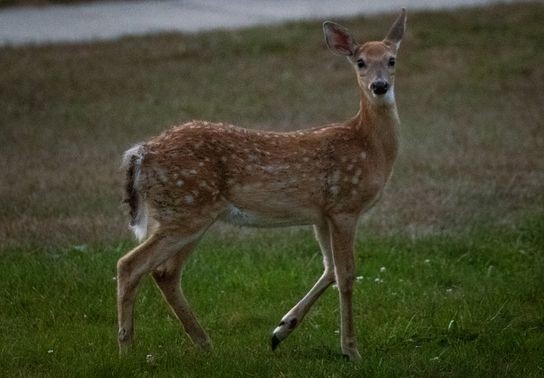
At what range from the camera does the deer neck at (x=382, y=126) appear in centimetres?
770

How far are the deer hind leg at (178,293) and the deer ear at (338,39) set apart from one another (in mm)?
1570

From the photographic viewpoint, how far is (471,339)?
7.68 metres

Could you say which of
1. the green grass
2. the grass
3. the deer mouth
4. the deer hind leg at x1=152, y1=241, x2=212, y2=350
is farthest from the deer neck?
the grass

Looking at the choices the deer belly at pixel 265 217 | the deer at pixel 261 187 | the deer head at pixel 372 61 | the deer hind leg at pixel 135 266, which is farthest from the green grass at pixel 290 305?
the deer head at pixel 372 61

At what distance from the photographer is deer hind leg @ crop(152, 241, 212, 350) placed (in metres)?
7.30

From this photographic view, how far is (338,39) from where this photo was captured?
8000mm

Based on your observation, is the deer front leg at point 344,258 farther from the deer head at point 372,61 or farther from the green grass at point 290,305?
the deer head at point 372,61

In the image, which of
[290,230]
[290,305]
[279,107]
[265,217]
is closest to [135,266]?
[265,217]

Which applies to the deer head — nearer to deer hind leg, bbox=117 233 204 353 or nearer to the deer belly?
the deer belly

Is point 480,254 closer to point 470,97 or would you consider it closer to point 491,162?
point 491,162

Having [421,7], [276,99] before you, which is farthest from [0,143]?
[421,7]

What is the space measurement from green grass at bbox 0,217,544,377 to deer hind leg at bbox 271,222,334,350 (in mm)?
105

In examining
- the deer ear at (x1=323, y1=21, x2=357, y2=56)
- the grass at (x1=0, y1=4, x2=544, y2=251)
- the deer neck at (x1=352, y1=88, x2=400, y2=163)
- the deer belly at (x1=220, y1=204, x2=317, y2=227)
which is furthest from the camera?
the grass at (x1=0, y1=4, x2=544, y2=251)

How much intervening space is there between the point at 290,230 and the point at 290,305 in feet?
5.73
